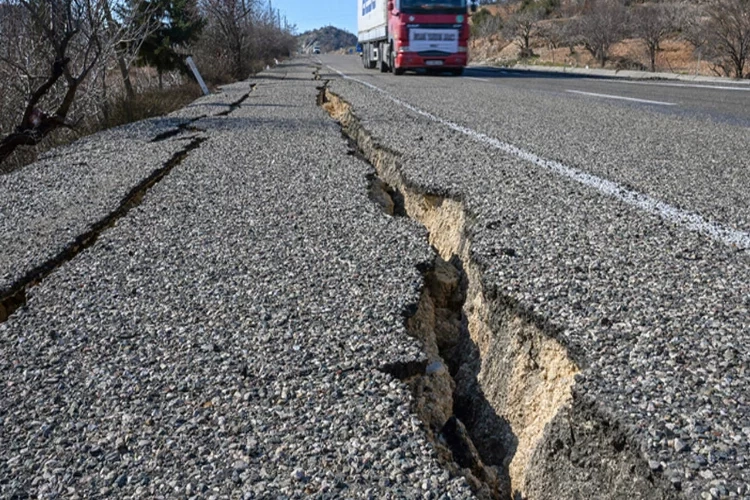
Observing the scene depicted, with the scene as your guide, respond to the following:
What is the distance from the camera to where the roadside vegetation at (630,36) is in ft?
53.2

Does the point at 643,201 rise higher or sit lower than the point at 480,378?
higher

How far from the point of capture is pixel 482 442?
1.77 m

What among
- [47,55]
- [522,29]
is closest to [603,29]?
[522,29]

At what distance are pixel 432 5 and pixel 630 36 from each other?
1850cm

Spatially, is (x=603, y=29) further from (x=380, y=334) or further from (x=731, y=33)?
(x=380, y=334)

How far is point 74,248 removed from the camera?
2.69 meters

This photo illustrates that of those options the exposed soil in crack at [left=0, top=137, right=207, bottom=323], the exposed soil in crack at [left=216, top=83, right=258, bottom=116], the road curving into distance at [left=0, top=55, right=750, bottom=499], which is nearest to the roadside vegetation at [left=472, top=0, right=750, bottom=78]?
the exposed soil in crack at [left=216, top=83, right=258, bottom=116]

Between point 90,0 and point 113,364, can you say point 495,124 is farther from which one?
point 90,0

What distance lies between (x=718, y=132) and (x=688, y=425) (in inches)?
190

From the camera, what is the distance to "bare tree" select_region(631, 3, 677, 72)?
73.4ft

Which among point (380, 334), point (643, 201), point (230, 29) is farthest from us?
point (230, 29)

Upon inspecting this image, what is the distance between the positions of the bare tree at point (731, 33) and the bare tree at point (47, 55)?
14175mm

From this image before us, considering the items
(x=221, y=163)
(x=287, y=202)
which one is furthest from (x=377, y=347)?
(x=221, y=163)

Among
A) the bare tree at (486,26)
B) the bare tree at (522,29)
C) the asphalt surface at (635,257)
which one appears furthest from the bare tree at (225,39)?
the bare tree at (486,26)
